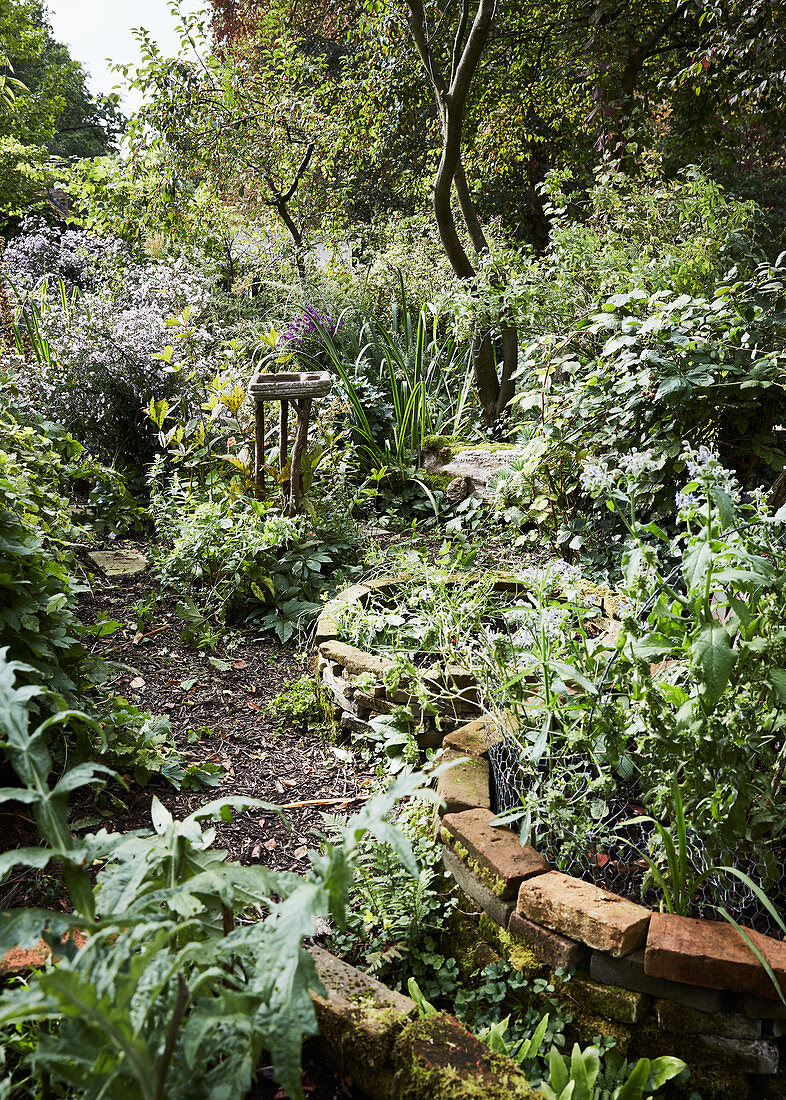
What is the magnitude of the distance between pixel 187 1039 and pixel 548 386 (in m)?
3.32

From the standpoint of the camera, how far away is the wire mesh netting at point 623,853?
4.91 feet

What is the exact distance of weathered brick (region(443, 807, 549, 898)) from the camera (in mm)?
1562

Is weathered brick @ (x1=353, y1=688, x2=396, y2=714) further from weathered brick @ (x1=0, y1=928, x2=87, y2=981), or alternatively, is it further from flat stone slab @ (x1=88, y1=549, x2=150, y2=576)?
flat stone slab @ (x1=88, y1=549, x2=150, y2=576)

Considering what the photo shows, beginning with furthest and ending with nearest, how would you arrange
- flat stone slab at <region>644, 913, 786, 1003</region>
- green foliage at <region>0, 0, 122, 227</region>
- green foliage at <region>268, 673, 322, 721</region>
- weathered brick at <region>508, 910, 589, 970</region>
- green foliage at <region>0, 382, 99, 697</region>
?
green foliage at <region>0, 0, 122, 227</region> < green foliage at <region>268, 673, 322, 721</region> < green foliage at <region>0, 382, 99, 697</region> < weathered brick at <region>508, 910, 589, 970</region> < flat stone slab at <region>644, 913, 786, 1003</region>

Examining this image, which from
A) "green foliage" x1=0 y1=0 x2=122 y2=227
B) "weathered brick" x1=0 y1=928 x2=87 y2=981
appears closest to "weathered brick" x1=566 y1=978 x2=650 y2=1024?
"weathered brick" x1=0 y1=928 x2=87 y2=981

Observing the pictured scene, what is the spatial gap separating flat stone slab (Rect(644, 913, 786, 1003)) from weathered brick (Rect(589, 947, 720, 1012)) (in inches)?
1.3

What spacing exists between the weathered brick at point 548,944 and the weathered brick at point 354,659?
3.37 feet

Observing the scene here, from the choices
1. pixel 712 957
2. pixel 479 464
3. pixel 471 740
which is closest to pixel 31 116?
pixel 479 464

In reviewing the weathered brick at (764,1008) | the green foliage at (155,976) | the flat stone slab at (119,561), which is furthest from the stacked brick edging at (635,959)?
the flat stone slab at (119,561)

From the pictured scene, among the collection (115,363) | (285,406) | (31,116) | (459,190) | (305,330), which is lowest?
(285,406)

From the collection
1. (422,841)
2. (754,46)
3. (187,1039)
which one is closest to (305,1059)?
(422,841)

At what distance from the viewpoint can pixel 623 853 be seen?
1.68 metres

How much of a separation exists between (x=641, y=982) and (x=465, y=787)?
56 cm

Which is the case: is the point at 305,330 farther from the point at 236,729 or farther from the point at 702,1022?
the point at 702,1022
